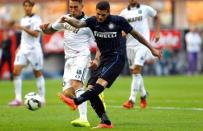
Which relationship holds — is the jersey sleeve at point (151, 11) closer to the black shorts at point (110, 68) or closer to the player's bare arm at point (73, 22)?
the black shorts at point (110, 68)

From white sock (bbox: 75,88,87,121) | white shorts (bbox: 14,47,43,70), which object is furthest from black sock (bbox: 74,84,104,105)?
white shorts (bbox: 14,47,43,70)

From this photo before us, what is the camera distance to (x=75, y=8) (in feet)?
48.7

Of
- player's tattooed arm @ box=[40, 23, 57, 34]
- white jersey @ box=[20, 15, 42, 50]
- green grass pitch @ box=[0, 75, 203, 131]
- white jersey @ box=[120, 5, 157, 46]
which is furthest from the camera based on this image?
white jersey @ box=[20, 15, 42, 50]

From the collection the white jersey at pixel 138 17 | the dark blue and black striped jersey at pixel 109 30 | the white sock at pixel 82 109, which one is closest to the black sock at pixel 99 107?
the white sock at pixel 82 109

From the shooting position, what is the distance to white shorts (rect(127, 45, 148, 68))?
62.9 feet

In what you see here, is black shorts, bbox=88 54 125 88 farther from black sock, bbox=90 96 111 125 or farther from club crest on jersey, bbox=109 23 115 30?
club crest on jersey, bbox=109 23 115 30

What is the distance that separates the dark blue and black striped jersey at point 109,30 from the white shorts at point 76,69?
1186 millimetres

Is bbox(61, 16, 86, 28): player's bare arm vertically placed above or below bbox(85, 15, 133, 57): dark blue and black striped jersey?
above

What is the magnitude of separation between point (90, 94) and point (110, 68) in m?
0.65

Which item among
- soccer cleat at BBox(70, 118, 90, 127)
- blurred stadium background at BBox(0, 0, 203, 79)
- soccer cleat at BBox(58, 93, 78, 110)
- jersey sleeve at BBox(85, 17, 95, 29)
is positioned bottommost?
blurred stadium background at BBox(0, 0, 203, 79)

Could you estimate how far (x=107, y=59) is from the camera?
45.9ft

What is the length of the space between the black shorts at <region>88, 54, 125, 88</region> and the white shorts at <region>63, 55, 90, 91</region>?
0.92 metres

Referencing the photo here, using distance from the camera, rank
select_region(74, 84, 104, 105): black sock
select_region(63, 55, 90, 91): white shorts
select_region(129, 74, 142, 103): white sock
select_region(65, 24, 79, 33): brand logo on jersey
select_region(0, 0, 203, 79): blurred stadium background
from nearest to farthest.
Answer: select_region(74, 84, 104, 105): black sock
select_region(63, 55, 90, 91): white shorts
select_region(65, 24, 79, 33): brand logo on jersey
select_region(129, 74, 142, 103): white sock
select_region(0, 0, 203, 79): blurred stadium background

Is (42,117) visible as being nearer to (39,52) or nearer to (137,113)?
(137,113)
